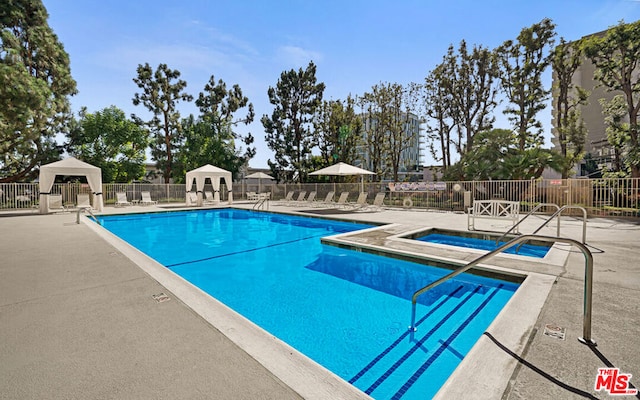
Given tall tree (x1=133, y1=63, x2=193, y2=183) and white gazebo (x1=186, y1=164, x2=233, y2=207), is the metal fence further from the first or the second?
tall tree (x1=133, y1=63, x2=193, y2=183)

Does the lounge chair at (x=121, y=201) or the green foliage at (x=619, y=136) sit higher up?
the green foliage at (x=619, y=136)

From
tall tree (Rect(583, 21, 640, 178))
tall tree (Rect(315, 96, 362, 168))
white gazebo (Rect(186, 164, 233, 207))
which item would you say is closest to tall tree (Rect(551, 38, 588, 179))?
tall tree (Rect(583, 21, 640, 178))

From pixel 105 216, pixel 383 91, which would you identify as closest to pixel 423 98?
pixel 383 91

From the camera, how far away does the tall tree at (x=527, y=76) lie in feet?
58.1

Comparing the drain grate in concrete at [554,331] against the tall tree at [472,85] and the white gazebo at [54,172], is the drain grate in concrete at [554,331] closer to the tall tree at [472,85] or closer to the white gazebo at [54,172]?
the white gazebo at [54,172]

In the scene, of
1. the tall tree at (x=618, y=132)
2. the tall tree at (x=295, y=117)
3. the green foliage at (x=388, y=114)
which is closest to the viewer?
the tall tree at (x=618, y=132)

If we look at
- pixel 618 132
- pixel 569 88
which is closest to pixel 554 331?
pixel 618 132

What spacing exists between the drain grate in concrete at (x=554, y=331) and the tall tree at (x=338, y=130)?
2399 cm

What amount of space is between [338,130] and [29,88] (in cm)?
1950

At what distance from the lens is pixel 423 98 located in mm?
23891

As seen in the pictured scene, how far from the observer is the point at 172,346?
2.32m

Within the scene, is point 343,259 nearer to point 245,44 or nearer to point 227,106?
point 245,44

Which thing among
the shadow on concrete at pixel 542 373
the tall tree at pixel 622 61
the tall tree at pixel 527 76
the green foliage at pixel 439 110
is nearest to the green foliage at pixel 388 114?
the green foliage at pixel 439 110

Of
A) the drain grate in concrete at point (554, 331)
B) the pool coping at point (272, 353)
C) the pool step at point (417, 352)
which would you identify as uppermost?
the drain grate in concrete at point (554, 331)
